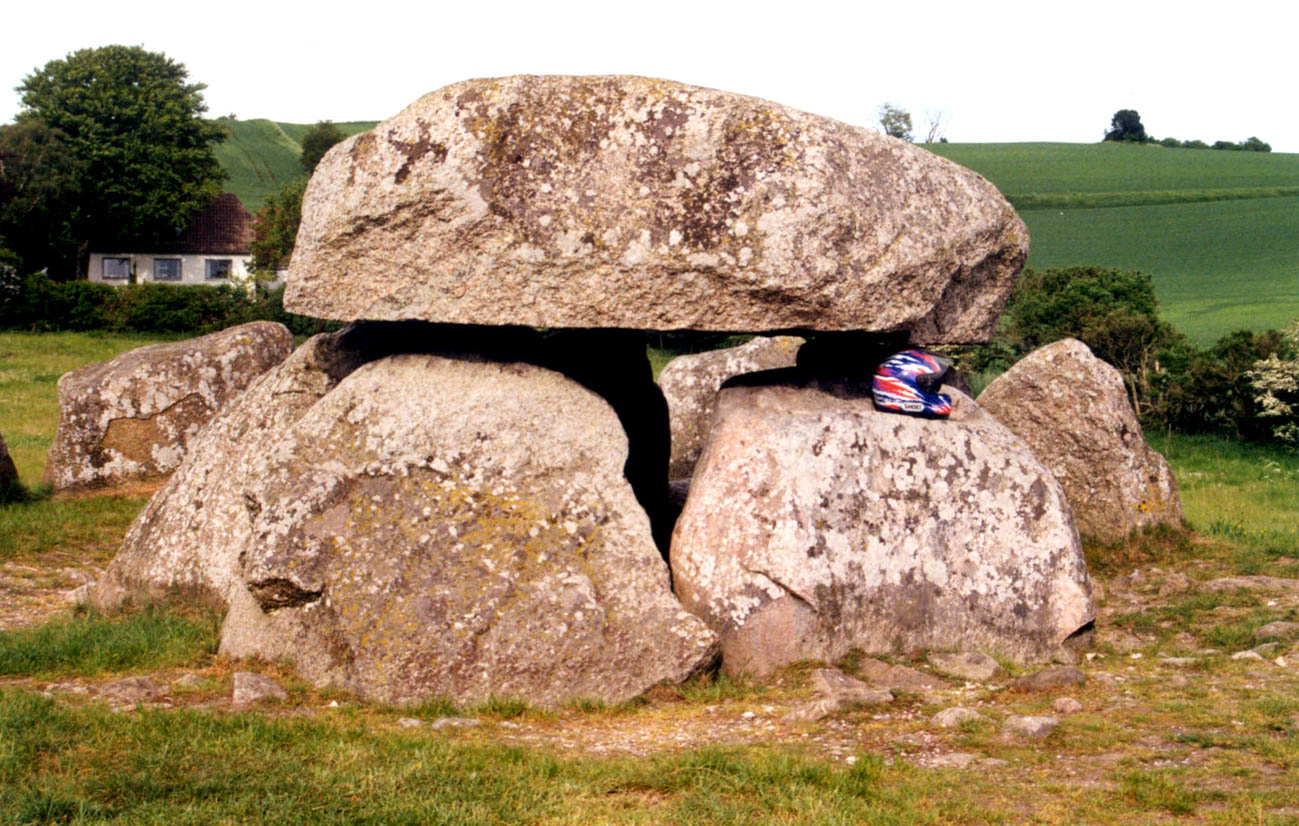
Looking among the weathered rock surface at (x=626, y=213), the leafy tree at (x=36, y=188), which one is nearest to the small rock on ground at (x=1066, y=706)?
the weathered rock surface at (x=626, y=213)

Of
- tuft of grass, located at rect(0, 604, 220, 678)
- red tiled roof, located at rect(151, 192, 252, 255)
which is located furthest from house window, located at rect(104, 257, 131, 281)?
tuft of grass, located at rect(0, 604, 220, 678)

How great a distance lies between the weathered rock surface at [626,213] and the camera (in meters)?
9.61

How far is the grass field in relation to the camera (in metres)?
6.27

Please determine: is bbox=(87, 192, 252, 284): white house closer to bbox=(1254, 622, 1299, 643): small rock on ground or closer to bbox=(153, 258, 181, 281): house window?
bbox=(153, 258, 181, 281): house window

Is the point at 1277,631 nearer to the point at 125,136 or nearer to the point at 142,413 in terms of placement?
the point at 142,413

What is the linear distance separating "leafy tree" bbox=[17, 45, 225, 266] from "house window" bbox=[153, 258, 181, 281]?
373 centimetres

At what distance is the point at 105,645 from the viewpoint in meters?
9.27

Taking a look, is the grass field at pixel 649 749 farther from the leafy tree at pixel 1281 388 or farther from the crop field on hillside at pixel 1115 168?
the crop field on hillside at pixel 1115 168

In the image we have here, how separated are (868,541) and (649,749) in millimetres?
2912

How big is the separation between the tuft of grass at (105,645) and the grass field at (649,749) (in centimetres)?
3

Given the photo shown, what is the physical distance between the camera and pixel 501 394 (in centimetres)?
1008

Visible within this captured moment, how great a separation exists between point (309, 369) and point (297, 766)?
5.71m

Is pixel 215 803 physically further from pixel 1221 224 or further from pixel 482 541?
pixel 1221 224

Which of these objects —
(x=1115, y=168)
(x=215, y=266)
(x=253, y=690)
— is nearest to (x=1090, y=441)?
(x=253, y=690)
